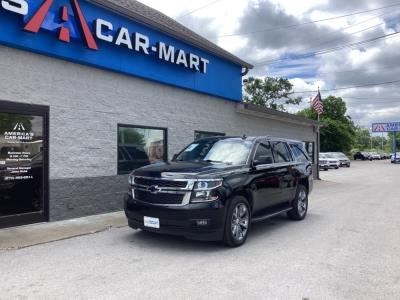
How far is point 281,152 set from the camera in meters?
8.94

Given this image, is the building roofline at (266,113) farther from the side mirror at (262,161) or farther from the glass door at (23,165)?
the glass door at (23,165)

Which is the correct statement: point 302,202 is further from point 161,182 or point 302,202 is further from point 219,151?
point 161,182

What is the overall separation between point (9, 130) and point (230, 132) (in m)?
9.30

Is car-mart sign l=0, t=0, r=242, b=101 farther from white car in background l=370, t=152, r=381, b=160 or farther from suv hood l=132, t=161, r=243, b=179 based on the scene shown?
white car in background l=370, t=152, r=381, b=160

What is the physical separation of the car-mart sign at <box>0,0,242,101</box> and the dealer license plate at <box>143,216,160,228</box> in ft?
13.9

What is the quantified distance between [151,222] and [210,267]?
1.34 meters

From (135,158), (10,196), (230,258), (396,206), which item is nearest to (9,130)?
(10,196)

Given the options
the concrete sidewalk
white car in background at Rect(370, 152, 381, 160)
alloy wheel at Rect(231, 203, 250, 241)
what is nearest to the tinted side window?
alloy wheel at Rect(231, 203, 250, 241)

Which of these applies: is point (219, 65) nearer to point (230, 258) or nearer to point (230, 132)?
point (230, 132)

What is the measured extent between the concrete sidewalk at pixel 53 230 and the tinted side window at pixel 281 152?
140 inches

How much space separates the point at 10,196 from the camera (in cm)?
766

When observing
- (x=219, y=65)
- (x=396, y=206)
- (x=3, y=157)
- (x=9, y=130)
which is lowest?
(x=396, y=206)

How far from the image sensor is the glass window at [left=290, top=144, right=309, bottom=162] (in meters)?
9.70

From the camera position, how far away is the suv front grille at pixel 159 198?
6.29m
